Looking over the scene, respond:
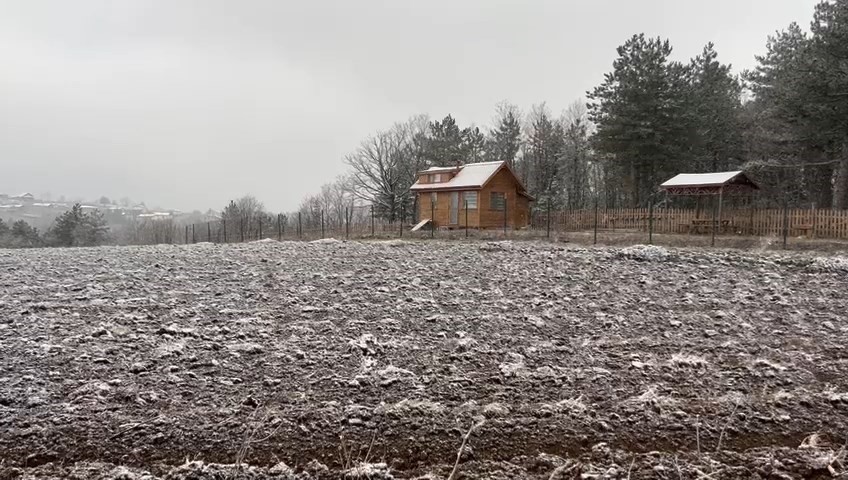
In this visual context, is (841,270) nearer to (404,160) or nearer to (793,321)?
(793,321)

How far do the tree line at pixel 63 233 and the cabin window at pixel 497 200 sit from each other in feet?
137

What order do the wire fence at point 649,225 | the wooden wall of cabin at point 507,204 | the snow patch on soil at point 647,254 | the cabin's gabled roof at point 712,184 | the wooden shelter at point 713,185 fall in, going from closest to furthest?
the snow patch on soil at point 647,254, the wire fence at point 649,225, the wooden shelter at point 713,185, the cabin's gabled roof at point 712,184, the wooden wall of cabin at point 507,204

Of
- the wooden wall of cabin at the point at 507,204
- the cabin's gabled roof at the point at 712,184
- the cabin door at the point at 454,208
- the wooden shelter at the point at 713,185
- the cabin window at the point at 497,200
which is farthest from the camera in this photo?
the cabin door at the point at 454,208

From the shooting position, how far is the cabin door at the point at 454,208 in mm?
31769

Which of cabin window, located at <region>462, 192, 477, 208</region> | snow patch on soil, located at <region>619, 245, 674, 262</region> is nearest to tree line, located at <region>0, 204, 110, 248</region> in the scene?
cabin window, located at <region>462, 192, 477, 208</region>

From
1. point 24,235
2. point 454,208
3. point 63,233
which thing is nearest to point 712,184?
point 454,208

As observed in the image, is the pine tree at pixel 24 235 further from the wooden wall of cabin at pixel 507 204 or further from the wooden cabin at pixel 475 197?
the wooden wall of cabin at pixel 507 204

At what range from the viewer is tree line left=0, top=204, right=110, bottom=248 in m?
52.1

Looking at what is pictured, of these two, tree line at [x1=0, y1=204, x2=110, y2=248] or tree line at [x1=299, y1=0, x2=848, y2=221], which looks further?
tree line at [x1=0, y1=204, x2=110, y2=248]

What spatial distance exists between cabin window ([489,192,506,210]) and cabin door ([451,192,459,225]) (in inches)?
79.2

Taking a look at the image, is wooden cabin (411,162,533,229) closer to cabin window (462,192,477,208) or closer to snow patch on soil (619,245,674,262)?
cabin window (462,192,477,208)

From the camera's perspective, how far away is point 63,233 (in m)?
52.8

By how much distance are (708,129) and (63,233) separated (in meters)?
58.2

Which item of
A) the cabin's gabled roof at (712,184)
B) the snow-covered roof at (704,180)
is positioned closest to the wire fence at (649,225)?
the cabin's gabled roof at (712,184)
